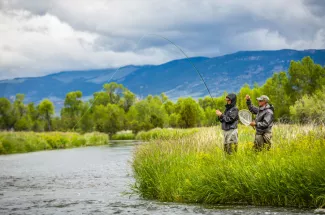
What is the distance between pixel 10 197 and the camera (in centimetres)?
1538

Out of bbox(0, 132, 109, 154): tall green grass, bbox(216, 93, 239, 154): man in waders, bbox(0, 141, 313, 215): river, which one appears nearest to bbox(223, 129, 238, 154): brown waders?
bbox(216, 93, 239, 154): man in waders

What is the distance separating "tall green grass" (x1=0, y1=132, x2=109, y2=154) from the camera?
135ft

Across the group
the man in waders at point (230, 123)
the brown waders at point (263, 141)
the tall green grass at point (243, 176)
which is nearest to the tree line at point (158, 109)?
the brown waders at point (263, 141)

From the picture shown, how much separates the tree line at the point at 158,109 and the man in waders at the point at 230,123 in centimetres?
3520

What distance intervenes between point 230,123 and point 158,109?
8606 cm

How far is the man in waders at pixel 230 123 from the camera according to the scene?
44.9 feet

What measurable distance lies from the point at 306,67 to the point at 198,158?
72020mm

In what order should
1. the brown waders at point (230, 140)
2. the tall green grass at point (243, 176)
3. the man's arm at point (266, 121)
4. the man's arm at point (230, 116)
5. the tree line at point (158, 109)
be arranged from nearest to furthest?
the tall green grass at point (243, 176), the man's arm at point (266, 121), the man's arm at point (230, 116), the brown waders at point (230, 140), the tree line at point (158, 109)

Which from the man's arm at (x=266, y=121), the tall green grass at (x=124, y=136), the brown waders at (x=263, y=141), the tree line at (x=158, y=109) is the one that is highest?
the tree line at (x=158, y=109)

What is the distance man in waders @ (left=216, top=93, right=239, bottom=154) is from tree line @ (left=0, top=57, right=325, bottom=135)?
35201 mm

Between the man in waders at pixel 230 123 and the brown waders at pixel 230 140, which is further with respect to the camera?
the brown waders at pixel 230 140

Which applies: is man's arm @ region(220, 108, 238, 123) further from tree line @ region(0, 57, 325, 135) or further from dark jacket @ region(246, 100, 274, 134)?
tree line @ region(0, 57, 325, 135)

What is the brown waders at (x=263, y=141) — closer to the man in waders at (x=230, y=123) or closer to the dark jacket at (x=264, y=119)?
the dark jacket at (x=264, y=119)

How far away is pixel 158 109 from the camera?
99812 mm
